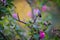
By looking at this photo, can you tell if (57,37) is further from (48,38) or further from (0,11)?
(0,11)

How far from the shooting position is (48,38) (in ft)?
4.92

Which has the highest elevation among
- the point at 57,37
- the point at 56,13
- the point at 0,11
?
the point at 0,11

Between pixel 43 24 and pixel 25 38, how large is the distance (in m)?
0.17

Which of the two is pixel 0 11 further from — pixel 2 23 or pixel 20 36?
pixel 20 36

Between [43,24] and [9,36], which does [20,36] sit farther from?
[43,24]

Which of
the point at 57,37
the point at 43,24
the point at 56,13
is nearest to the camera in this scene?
the point at 57,37

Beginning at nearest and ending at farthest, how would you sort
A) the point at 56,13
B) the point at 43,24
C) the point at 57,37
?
1. the point at 57,37
2. the point at 43,24
3. the point at 56,13

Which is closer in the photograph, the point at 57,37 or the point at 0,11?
the point at 57,37

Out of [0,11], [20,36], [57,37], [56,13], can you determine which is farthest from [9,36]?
[56,13]

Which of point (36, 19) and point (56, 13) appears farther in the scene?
point (56, 13)

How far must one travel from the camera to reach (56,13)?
8.02 ft

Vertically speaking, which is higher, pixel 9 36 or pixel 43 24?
pixel 43 24

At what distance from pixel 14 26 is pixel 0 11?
0.47 ft

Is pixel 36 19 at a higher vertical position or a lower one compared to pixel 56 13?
higher
